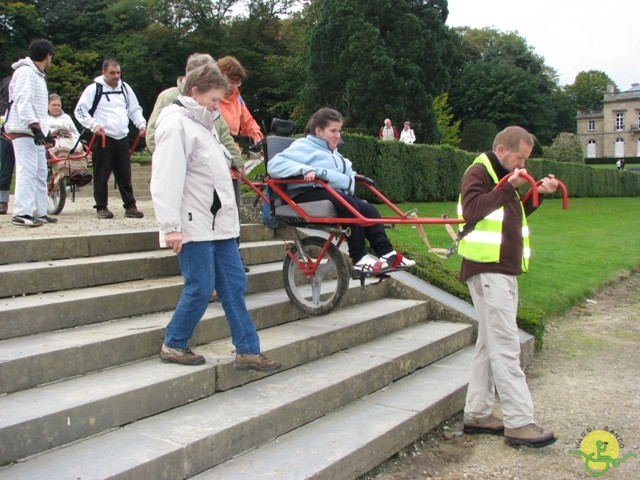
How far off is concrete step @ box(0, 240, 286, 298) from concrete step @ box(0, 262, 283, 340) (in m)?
0.06

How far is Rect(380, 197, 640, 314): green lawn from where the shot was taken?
9.25m

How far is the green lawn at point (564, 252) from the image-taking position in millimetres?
9250

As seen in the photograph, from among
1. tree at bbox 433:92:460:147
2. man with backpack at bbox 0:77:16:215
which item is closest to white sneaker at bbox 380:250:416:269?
man with backpack at bbox 0:77:16:215

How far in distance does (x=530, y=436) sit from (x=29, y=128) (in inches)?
222

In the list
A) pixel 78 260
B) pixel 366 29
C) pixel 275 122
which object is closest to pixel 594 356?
pixel 275 122

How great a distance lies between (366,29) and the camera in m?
36.9

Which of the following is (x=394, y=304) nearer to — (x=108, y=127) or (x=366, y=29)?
(x=108, y=127)

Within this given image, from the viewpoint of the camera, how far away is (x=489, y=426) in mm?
4629

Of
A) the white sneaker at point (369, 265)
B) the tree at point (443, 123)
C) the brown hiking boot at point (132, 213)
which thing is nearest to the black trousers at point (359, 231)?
the white sneaker at point (369, 265)

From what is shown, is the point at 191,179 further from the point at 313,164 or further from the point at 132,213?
the point at 132,213

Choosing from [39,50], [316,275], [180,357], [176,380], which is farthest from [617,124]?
[176,380]

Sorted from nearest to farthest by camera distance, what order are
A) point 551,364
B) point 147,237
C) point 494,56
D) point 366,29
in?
1. point 147,237
2. point 551,364
3. point 366,29
4. point 494,56

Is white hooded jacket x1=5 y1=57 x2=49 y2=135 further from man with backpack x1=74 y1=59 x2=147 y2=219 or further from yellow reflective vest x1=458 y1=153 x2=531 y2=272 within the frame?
yellow reflective vest x1=458 y1=153 x2=531 y2=272

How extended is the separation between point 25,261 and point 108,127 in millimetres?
3076
